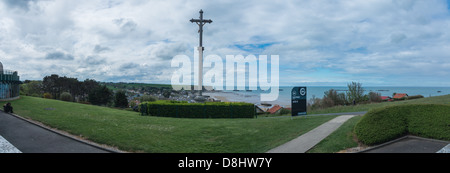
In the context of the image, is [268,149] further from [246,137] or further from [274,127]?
[274,127]

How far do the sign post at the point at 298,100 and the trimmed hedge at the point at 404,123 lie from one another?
495 cm

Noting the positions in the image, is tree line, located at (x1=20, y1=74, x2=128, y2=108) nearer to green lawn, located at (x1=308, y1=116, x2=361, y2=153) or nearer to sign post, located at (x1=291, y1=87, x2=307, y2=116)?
sign post, located at (x1=291, y1=87, x2=307, y2=116)

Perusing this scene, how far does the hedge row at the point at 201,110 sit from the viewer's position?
1814 cm

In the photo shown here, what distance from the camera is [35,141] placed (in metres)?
8.87

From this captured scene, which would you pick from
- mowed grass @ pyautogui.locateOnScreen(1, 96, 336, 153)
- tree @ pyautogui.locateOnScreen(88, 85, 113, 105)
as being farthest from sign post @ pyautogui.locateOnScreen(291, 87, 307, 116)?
tree @ pyautogui.locateOnScreen(88, 85, 113, 105)

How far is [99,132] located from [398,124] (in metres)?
12.0

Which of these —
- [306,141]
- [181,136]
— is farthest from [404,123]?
[181,136]

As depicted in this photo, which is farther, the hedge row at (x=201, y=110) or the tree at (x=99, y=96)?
the tree at (x=99, y=96)

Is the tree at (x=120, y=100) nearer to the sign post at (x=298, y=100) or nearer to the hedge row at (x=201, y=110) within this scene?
the hedge row at (x=201, y=110)

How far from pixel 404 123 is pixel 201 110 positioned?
12.8 m

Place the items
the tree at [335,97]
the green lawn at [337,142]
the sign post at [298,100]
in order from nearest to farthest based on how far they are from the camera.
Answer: the green lawn at [337,142]
the sign post at [298,100]
the tree at [335,97]

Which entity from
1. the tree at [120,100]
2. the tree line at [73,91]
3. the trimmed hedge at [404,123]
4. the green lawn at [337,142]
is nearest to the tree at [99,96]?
the tree line at [73,91]

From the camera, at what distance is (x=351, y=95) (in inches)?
1341
